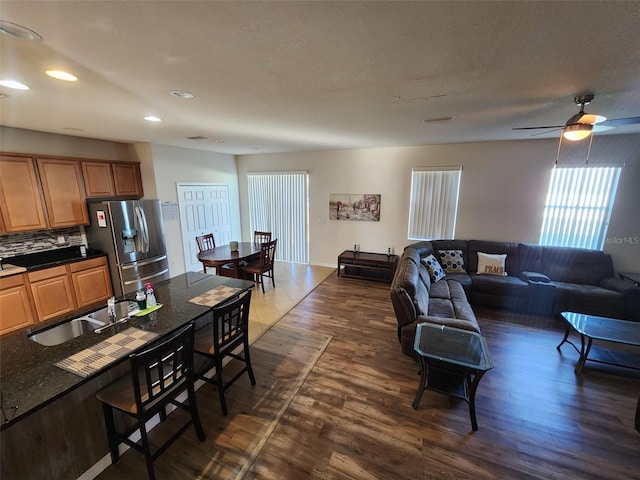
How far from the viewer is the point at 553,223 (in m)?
4.32

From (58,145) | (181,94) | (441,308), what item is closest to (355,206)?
(441,308)

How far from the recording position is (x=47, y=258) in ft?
12.1

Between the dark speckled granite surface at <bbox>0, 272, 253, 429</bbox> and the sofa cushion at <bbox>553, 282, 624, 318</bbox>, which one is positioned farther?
the sofa cushion at <bbox>553, 282, 624, 318</bbox>

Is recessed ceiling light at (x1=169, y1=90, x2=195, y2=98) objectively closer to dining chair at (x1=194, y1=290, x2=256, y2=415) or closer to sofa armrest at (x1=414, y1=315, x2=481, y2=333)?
dining chair at (x1=194, y1=290, x2=256, y2=415)

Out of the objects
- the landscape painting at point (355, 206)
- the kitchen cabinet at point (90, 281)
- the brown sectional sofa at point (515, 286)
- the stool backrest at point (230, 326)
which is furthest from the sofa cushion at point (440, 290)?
the kitchen cabinet at point (90, 281)

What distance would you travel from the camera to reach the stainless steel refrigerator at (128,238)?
3.90m

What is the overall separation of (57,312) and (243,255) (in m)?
2.64

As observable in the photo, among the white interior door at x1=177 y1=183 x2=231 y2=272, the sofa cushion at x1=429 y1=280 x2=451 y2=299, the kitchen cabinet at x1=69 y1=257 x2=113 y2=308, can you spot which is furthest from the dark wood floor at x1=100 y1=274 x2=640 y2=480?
the white interior door at x1=177 y1=183 x2=231 y2=272

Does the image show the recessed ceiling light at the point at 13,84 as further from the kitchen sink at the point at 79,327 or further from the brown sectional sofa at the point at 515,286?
the brown sectional sofa at the point at 515,286

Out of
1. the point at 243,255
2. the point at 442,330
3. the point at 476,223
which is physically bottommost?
the point at 442,330

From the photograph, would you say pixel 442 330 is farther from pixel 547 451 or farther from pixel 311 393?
pixel 311 393

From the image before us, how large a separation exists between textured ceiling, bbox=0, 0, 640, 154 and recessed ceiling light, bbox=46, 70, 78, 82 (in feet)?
0.22

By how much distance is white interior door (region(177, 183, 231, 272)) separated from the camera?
5.21m

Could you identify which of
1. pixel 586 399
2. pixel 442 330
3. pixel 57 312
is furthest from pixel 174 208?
pixel 586 399
